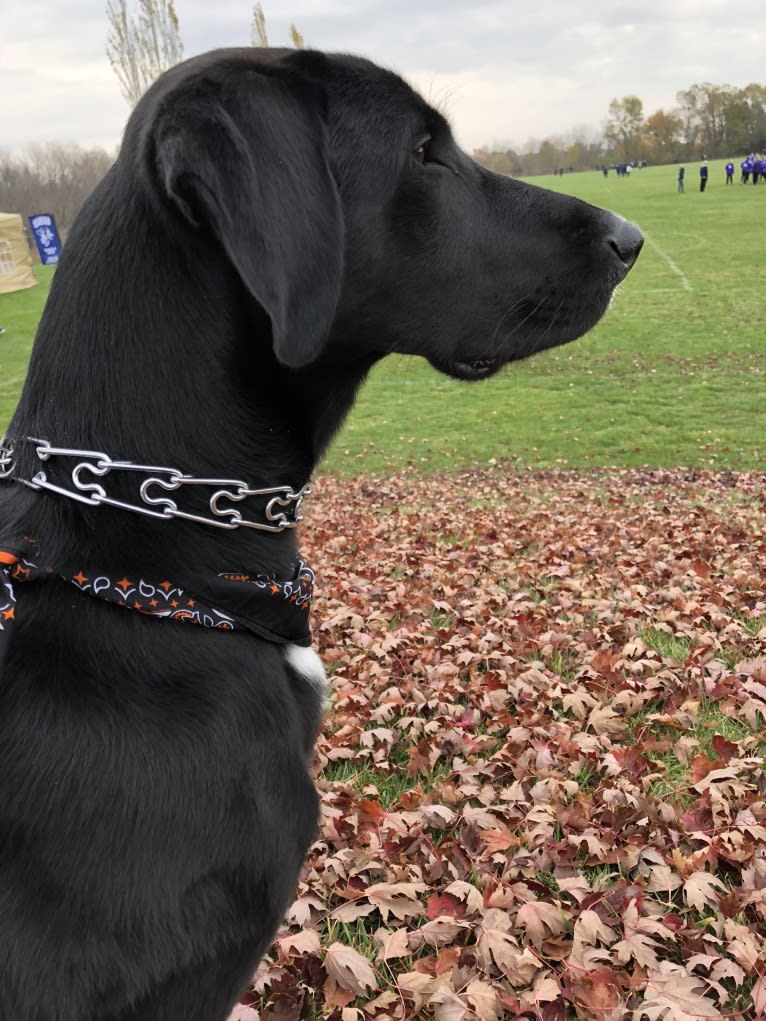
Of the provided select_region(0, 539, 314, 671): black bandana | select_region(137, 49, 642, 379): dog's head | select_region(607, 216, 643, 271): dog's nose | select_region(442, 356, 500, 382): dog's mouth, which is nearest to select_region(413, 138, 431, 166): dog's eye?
select_region(137, 49, 642, 379): dog's head

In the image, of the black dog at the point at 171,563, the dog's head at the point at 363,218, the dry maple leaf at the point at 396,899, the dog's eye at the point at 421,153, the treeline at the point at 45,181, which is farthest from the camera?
the treeline at the point at 45,181

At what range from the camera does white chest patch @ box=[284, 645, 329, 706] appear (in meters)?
2.02

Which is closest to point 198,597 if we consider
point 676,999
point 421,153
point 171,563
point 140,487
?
point 171,563

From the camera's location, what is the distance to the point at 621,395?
855 inches

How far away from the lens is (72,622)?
1.72 m

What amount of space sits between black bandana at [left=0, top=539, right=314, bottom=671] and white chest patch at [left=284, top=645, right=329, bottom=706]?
2cm

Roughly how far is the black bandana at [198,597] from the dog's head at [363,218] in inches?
20.2

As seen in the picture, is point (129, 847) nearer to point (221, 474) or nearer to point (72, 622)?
point (72, 622)

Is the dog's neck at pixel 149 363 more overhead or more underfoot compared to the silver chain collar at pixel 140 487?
more overhead

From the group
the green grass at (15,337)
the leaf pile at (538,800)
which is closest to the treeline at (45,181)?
the green grass at (15,337)

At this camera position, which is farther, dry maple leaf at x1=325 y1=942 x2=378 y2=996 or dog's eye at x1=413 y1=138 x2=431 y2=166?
dry maple leaf at x1=325 y1=942 x2=378 y2=996

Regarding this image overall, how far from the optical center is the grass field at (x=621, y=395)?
17531 millimetres

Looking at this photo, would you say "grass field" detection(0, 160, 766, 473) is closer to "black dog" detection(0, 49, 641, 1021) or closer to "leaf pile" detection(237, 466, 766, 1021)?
"leaf pile" detection(237, 466, 766, 1021)

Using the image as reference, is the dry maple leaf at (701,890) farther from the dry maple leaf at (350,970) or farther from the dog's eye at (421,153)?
the dog's eye at (421,153)
